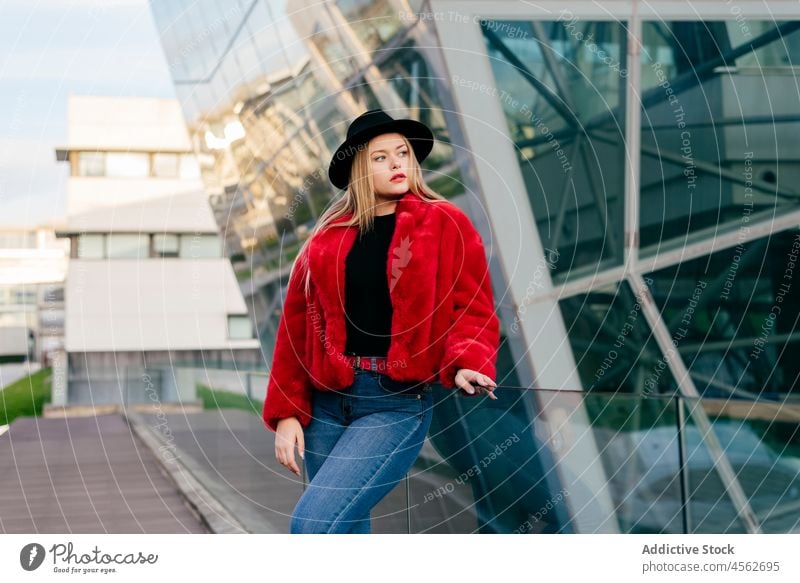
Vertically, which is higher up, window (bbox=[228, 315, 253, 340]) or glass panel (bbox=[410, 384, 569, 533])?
glass panel (bbox=[410, 384, 569, 533])

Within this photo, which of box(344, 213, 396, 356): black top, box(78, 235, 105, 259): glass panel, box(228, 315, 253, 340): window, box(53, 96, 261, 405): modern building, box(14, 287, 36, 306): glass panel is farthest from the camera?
box(228, 315, 253, 340): window

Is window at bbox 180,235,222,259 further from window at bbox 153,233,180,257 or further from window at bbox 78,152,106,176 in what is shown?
window at bbox 78,152,106,176

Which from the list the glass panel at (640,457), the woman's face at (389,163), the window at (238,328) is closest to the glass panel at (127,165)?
the glass panel at (640,457)

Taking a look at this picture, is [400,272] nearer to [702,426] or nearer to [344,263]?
[344,263]

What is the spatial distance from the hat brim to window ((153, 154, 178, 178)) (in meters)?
10.2

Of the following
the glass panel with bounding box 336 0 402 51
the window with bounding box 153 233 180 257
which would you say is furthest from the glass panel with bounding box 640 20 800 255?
the window with bounding box 153 233 180 257

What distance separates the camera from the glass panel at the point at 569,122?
6.00 m

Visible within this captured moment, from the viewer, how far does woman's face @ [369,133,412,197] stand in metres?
3.35

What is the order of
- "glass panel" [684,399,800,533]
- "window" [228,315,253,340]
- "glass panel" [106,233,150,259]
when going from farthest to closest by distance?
"window" [228,315,253,340]
"glass panel" [106,233,150,259]
"glass panel" [684,399,800,533]

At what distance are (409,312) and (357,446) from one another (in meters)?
0.45

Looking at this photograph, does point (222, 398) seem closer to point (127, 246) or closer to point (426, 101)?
point (426, 101)

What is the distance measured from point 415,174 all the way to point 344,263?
1.27 ft

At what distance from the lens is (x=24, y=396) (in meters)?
7.70

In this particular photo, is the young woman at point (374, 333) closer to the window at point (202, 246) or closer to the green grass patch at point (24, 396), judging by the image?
the green grass patch at point (24, 396)
